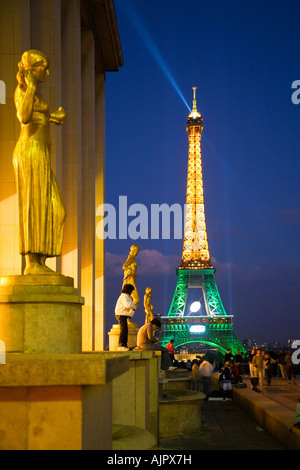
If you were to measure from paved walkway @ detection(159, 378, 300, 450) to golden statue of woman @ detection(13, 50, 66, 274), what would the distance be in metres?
4.76

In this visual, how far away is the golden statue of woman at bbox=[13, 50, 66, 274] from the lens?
8.69 metres

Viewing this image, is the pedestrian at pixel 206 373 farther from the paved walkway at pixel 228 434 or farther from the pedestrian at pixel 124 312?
the pedestrian at pixel 124 312

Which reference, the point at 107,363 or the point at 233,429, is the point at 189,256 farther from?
the point at 107,363

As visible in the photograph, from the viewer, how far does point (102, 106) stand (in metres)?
35.0

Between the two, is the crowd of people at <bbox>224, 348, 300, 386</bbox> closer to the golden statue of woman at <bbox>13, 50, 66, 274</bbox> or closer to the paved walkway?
the paved walkway

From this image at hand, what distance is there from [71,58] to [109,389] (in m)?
20.8

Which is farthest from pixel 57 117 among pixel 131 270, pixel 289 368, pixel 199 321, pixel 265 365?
pixel 199 321

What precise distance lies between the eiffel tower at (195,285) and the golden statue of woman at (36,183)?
7465 centimetres

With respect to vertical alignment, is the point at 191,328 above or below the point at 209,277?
below

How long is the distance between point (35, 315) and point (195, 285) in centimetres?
8285

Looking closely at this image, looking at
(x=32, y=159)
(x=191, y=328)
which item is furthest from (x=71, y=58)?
(x=191, y=328)

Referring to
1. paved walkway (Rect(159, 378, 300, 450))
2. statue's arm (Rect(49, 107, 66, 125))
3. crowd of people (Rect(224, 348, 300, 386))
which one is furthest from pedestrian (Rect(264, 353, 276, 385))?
statue's arm (Rect(49, 107, 66, 125))

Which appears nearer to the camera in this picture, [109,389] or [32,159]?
[109,389]

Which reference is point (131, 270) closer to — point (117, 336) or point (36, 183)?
point (117, 336)
